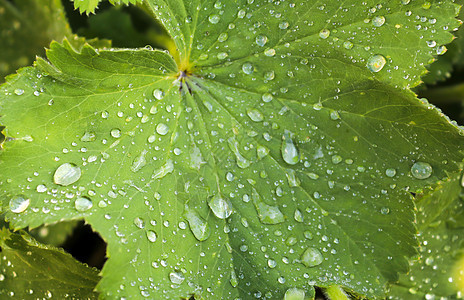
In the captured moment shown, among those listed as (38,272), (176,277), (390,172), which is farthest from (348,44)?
(38,272)

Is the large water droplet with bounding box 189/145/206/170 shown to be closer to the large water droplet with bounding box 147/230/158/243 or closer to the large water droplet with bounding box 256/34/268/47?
the large water droplet with bounding box 147/230/158/243

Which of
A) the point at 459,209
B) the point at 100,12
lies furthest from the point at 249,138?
the point at 100,12

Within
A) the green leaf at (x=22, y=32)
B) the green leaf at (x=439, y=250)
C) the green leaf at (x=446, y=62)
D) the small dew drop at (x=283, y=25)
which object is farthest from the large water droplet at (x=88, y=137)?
the green leaf at (x=446, y=62)

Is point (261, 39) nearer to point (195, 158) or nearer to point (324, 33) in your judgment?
point (324, 33)

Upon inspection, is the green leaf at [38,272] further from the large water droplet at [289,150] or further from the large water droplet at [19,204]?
the large water droplet at [289,150]

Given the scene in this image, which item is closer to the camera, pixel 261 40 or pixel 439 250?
pixel 261 40

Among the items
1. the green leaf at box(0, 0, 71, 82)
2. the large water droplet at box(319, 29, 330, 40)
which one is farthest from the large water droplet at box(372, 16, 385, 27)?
the green leaf at box(0, 0, 71, 82)

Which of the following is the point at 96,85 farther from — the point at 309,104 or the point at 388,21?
the point at 388,21
